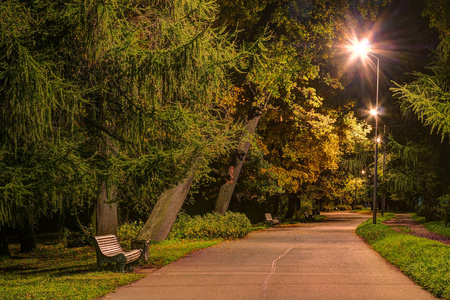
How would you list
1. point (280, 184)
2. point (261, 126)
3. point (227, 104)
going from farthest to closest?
point (280, 184) → point (261, 126) → point (227, 104)

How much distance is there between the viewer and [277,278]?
11352 millimetres

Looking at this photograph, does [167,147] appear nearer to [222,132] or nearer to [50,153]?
[222,132]

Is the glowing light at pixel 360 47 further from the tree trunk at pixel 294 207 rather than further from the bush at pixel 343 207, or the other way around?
the bush at pixel 343 207

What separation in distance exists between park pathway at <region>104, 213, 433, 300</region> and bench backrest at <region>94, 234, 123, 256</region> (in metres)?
1.24

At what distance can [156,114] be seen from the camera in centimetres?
1120

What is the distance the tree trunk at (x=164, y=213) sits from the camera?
71.4 ft

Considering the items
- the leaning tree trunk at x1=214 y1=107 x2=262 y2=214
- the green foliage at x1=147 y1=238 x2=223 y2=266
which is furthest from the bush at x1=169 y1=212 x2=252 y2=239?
the leaning tree trunk at x1=214 y1=107 x2=262 y2=214

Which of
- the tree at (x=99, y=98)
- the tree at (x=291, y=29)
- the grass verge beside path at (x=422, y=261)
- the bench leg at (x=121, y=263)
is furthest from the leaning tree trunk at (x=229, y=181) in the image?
the bench leg at (x=121, y=263)

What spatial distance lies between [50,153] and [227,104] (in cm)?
1585

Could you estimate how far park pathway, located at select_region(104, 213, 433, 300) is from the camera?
952 centimetres

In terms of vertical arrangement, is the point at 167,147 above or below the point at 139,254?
above

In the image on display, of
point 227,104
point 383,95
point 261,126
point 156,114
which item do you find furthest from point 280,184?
point 156,114

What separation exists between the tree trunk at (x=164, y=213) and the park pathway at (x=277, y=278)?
17.0 ft

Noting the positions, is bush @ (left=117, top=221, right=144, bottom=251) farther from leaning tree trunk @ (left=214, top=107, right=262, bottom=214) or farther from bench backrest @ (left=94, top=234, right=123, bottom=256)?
bench backrest @ (left=94, top=234, right=123, bottom=256)
